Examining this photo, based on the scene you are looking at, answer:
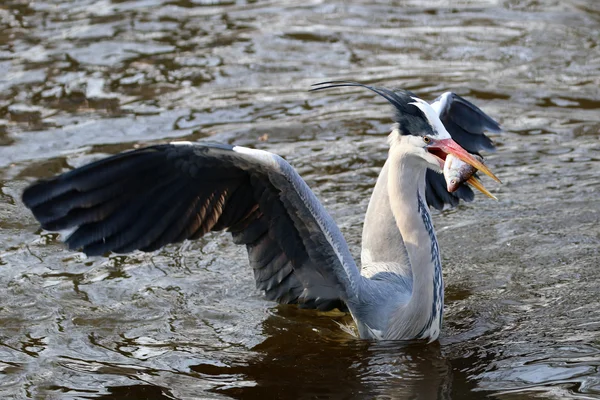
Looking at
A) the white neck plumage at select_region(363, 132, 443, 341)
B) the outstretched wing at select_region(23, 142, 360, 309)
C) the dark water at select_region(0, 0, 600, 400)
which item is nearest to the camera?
the outstretched wing at select_region(23, 142, 360, 309)

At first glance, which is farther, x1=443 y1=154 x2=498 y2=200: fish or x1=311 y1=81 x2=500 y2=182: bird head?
x1=311 y1=81 x2=500 y2=182: bird head

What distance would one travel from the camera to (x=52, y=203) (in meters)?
5.25

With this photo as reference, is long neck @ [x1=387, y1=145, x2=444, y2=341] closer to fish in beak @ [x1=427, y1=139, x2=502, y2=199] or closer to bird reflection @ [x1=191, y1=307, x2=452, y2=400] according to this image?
bird reflection @ [x1=191, y1=307, x2=452, y2=400]

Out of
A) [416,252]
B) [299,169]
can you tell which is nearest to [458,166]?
[416,252]

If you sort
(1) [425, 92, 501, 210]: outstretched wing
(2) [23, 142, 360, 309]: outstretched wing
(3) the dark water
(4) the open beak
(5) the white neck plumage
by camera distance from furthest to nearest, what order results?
(1) [425, 92, 501, 210]: outstretched wing < (5) the white neck plumage < (3) the dark water < (4) the open beak < (2) [23, 142, 360, 309]: outstretched wing

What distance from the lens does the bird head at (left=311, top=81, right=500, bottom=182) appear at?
5.74 metres

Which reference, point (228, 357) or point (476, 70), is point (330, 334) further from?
point (476, 70)

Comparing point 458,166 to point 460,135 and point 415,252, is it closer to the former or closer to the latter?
point 415,252

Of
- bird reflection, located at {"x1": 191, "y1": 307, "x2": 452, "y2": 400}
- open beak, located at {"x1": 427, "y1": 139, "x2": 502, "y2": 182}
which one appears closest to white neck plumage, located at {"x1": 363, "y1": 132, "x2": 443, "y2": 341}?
bird reflection, located at {"x1": 191, "y1": 307, "x2": 452, "y2": 400}

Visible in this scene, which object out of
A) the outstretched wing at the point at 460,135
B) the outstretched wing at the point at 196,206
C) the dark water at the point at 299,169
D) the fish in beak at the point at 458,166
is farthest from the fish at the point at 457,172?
the outstretched wing at the point at 460,135

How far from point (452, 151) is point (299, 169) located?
10.0ft

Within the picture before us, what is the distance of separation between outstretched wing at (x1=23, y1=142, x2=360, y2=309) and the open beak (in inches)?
28.7

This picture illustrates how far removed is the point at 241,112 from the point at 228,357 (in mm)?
4503

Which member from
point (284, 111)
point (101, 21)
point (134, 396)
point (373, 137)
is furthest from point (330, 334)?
point (101, 21)
